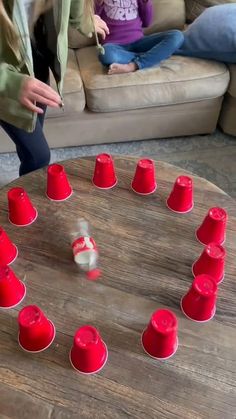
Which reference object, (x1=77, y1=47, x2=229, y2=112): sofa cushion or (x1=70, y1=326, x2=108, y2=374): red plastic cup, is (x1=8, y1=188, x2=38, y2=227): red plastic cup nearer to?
(x1=70, y1=326, x2=108, y2=374): red plastic cup

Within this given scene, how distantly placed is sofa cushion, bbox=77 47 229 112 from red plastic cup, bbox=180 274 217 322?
100 cm

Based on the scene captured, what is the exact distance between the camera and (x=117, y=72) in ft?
5.67

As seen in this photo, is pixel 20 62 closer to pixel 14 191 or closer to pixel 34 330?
pixel 14 191

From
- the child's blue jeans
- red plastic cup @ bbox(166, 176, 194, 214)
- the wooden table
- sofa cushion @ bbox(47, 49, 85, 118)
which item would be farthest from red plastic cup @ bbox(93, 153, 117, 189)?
the child's blue jeans

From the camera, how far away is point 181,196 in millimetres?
1076

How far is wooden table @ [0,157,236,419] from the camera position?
0.80m

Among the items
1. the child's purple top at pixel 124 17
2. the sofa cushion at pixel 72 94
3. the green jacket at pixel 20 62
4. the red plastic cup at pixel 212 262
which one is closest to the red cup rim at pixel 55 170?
the green jacket at pixel 20 62

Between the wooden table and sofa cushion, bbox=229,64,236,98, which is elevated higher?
sofa cushion, bbox=229,64,236,98

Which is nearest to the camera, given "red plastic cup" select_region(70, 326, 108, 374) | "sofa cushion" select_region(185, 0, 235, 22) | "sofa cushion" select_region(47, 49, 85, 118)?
"red plastic cup" select_region(70, 326, 108, 374)

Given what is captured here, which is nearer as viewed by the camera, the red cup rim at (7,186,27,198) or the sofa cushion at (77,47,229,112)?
the red cup rim at (7,186,27,198)

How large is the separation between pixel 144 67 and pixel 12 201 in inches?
38.3

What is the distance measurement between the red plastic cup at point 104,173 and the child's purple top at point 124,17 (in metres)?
0.91

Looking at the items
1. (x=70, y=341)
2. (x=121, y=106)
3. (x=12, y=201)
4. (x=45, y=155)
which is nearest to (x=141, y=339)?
(x=70, y=341)

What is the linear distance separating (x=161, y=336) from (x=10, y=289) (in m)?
0.32
